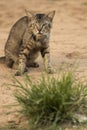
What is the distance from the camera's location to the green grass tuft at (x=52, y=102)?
5691mm

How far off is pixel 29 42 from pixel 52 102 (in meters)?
2.21

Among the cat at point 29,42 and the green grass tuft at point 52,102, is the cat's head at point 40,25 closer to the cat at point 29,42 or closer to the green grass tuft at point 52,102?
the cat at point 29,42

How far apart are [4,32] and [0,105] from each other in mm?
5441

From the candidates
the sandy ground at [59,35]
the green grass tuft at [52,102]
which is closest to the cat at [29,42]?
the sandy ground at [59,35]

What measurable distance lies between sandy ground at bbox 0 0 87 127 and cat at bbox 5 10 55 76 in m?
0.18

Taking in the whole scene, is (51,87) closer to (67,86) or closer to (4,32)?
(67,86)

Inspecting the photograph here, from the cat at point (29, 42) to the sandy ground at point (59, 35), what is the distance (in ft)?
0.59

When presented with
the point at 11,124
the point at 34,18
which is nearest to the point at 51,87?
the point at 11,124

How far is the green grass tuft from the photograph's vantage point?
5.69 metres

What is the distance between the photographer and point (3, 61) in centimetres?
859

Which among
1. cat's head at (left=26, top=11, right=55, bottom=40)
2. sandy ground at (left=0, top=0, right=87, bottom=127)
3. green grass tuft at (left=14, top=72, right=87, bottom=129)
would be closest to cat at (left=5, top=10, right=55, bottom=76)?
cat's head at (left=26, top=11, right=55, bottom=40)

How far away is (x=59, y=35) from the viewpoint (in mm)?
11227

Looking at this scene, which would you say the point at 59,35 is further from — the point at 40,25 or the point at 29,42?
the point at 40,25

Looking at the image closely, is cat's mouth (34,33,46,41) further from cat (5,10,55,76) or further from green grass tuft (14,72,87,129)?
green grass tuft (14,72,87,129)
